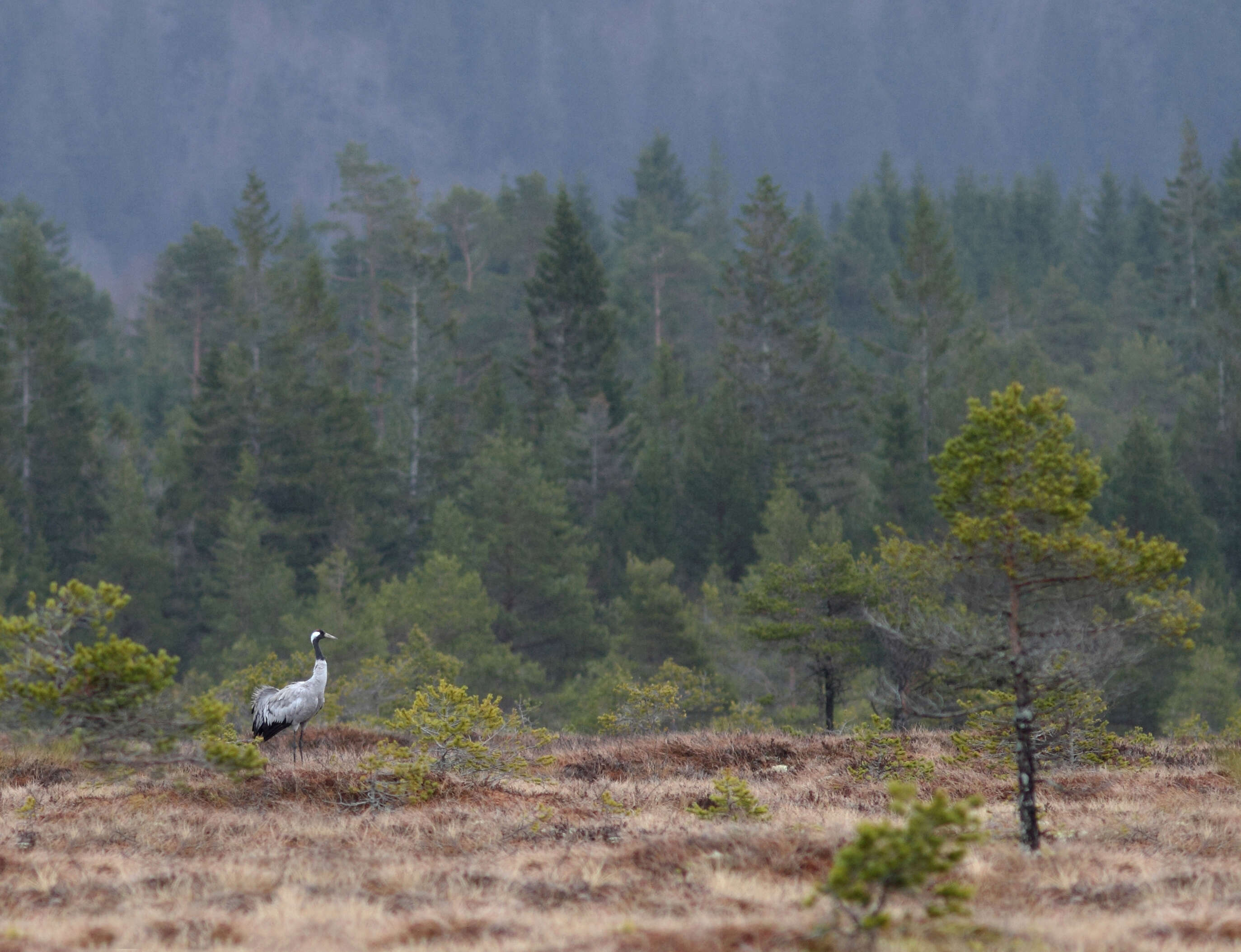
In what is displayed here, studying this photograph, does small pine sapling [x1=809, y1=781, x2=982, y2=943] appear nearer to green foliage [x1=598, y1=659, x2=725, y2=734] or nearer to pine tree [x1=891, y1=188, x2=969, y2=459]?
green foliage [x1=598, y1=659, x2=725, y2=734]

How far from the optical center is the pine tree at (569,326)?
5175 centimetres

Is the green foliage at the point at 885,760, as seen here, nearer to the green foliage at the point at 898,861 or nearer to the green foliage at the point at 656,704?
the green foliage at the point at 898,861

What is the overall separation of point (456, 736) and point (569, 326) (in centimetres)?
4247

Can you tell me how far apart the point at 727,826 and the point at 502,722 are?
11.2 feet

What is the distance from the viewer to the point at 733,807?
1077cm

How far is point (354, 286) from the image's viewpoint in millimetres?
71188

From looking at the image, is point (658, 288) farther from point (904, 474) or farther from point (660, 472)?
point (904, 474)

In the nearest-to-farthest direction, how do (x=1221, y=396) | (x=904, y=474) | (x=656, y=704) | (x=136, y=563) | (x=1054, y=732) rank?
1. (x=1054, y=732)
2. (x=656, y=704)
3. (x=904, y=474)
4. (x=136, y=563)
5. (x=1221, y=396)

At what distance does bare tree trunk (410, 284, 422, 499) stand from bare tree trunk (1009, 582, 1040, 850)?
139 ft

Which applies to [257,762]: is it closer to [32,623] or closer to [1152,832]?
[32,623]

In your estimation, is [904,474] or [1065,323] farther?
[1065,323]

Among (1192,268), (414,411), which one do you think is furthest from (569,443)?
(1192,268)

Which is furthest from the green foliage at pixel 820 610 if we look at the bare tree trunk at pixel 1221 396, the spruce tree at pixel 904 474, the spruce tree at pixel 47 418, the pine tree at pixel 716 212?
the pine tree at pixel 716 212

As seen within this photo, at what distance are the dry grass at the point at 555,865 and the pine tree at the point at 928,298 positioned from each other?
132ft
